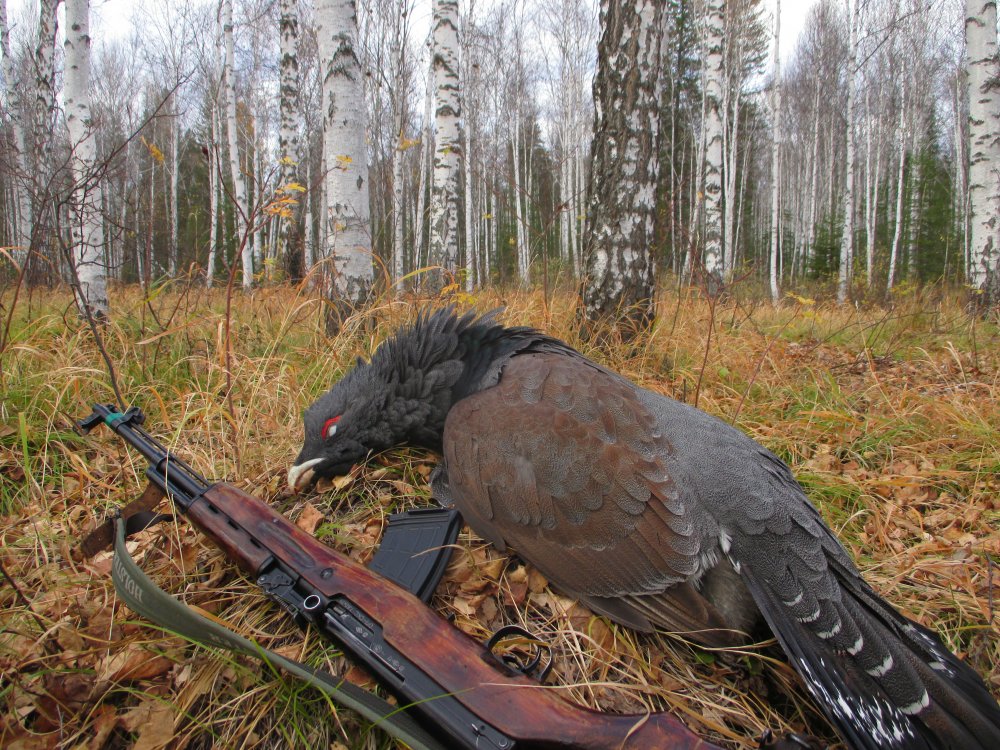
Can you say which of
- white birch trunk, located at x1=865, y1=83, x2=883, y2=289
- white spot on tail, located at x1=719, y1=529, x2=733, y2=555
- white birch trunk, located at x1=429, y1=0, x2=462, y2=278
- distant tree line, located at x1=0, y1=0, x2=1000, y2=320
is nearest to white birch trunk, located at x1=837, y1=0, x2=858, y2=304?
distant tree line, located at x1=0, y1=0, x2=1000, y2=320

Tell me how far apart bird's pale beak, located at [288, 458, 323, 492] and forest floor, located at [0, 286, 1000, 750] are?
0.12m

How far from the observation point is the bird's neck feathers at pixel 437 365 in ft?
6.73

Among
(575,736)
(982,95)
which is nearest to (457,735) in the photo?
(575,736)

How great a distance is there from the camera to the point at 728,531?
153cm

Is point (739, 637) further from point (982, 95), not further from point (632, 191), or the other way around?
point (982, 95)

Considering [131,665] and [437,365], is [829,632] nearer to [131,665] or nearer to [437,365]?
[437,365]

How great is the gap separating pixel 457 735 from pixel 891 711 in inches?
42.8

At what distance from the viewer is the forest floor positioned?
1394 millimetres

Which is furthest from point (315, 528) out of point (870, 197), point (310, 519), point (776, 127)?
point (870, 197)

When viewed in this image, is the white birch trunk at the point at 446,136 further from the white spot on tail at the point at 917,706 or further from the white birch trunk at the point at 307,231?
the white spot on tail at the point at 917,706

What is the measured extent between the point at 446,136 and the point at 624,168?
468 centimetres

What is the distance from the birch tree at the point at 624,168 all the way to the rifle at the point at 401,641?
2.70 m

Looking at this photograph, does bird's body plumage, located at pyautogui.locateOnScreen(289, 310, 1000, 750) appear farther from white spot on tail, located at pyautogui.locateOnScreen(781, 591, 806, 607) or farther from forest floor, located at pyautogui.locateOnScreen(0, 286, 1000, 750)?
forest floor, located at pyautogui.locateOnScreen(0, 286, 1000, 750)

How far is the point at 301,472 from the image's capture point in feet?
6.55
